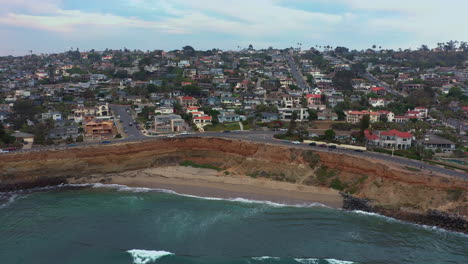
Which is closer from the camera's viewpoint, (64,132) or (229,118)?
(64,132)

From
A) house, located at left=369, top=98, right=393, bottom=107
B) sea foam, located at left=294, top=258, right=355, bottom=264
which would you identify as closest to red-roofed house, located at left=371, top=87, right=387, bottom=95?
house, located at left=369, top=98, right=393, bottom=107

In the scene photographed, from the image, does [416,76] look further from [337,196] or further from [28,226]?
[28,226]

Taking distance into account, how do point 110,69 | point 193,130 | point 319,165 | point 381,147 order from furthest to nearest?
point 110,69, point 193,130, point 381,147, point 319,165

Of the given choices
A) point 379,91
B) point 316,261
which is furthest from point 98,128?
point 379,91

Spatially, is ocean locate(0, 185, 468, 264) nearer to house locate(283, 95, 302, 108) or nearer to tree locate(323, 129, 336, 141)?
tree locate(323, 129, 336, 141)

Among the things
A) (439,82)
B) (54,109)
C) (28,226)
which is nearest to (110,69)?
(54,109)

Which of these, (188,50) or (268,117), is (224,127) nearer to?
(268,117)
